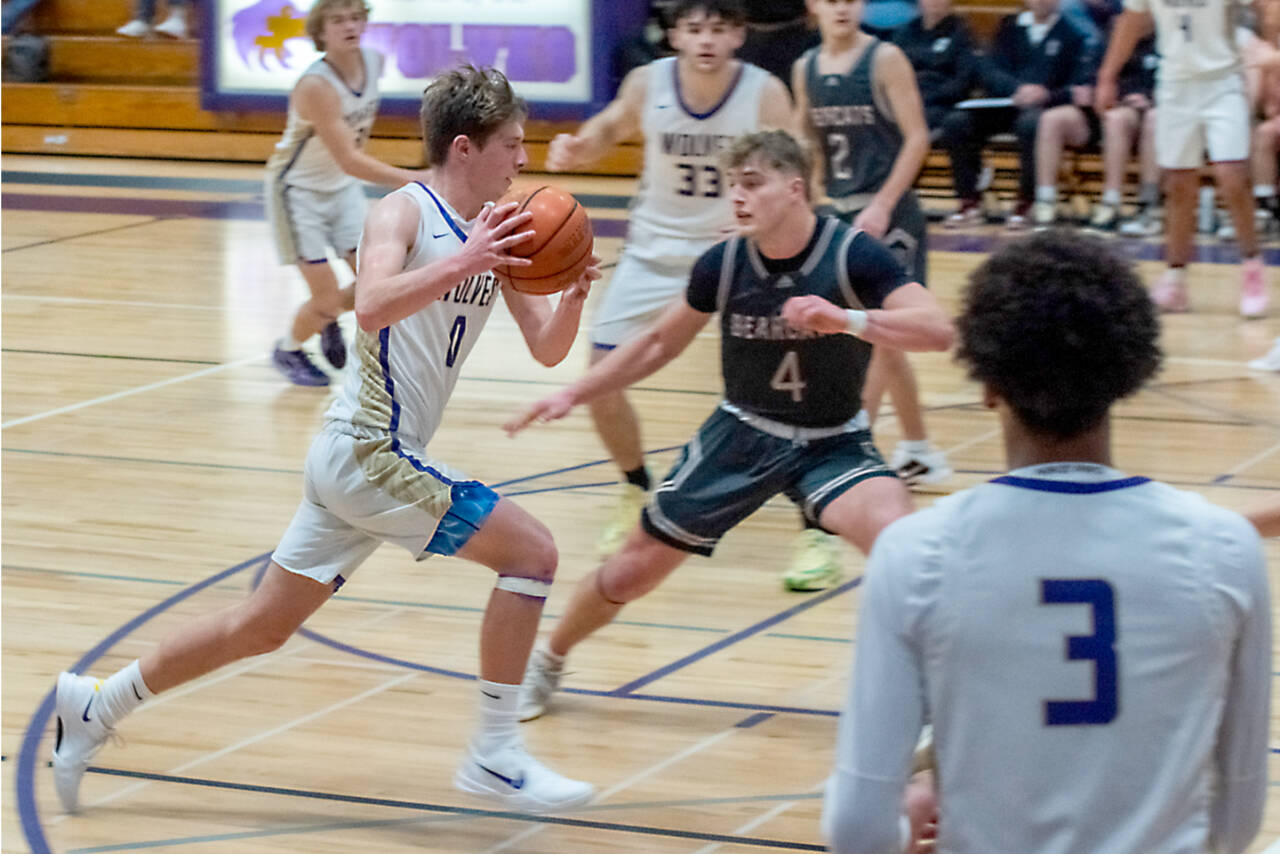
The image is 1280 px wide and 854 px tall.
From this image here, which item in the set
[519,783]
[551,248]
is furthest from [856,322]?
[519,783]

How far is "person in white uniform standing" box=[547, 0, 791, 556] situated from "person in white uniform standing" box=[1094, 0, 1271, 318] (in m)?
3.61

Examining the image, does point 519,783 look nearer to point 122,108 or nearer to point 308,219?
point 308,219

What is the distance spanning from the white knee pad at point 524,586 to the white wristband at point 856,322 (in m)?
0.81

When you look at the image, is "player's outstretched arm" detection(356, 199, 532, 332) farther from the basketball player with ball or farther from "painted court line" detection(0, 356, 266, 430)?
"painted court line" detection(0, 356, 266, 430)

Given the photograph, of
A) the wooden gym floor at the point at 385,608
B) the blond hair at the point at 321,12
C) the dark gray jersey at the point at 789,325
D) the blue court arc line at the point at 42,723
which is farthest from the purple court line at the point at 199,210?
the dark gray jersey at the point at 789,325

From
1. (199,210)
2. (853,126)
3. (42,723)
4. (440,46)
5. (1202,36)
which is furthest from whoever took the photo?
(440,46)

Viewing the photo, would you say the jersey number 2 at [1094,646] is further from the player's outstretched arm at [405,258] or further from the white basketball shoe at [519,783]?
the white basketball shoe at [519,783]

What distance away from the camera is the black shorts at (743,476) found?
377cm

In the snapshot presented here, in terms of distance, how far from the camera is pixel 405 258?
328 centimetres

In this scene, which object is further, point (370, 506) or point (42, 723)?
point (42, 723)

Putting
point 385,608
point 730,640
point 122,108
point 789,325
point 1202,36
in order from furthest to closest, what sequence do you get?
point 122,108 < point 1202,36 < point 385,608 < point 730,640 < point 789,325

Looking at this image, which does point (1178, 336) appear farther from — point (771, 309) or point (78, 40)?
point (78, 40)

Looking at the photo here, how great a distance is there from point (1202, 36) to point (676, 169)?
155 inches

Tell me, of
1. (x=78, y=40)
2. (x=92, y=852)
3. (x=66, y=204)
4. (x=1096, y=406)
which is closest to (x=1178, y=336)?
(x=92, y=852)
